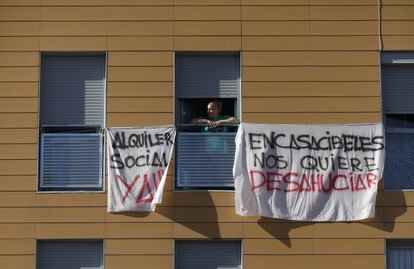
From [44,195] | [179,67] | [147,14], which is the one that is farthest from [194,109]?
[44,195]

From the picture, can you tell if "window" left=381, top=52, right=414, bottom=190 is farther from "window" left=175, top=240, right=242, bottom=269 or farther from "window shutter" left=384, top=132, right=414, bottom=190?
"window" left=175, top=240, right=242, bottom=269

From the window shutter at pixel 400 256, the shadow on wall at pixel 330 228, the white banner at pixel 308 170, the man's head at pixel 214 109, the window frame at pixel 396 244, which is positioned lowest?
the window shutter at pixel 400 256

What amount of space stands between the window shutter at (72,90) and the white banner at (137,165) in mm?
629

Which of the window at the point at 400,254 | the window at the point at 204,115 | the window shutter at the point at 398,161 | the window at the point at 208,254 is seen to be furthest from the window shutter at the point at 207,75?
the window at the point at 400,254

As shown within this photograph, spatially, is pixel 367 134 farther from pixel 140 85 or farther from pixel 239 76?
pixel 140 85

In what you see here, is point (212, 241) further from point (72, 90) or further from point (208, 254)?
point (72, 90)

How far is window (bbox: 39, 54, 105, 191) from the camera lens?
44.6 feet

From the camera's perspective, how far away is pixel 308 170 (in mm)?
13375

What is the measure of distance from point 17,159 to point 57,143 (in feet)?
2.17

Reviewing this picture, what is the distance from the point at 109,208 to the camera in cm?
1320

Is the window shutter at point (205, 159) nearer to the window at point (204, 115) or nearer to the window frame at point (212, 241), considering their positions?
the window at point (204, 115)

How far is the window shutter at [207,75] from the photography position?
1386 cm

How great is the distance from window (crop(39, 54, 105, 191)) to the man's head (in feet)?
5.50

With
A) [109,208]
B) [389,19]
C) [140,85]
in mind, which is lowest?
[109,208]
